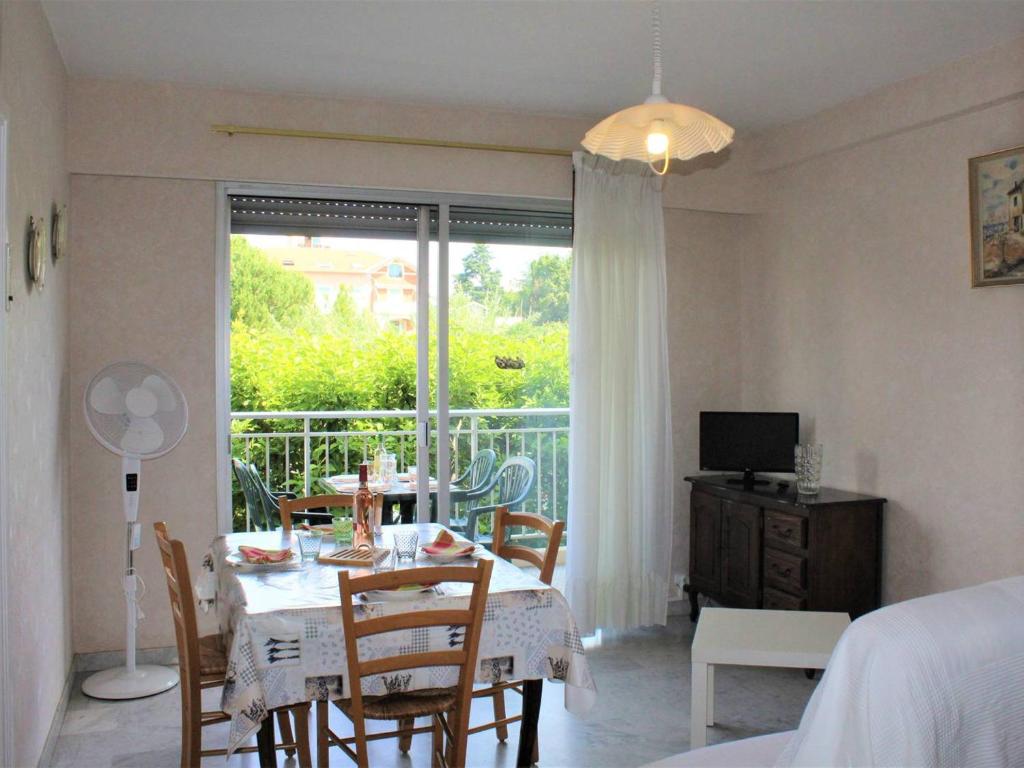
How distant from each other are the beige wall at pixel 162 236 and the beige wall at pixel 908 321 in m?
2.02

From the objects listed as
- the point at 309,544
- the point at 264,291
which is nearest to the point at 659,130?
the point at 309,544

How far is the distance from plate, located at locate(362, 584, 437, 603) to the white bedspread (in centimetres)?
118

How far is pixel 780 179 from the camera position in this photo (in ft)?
15.8

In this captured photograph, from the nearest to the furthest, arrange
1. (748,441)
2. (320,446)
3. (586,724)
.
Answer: (586,724)
(748,441)
(320,446)

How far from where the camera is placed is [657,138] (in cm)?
261

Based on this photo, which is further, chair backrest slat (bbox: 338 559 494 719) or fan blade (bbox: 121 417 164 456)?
fan blade (bbox: 121 417 164 456)

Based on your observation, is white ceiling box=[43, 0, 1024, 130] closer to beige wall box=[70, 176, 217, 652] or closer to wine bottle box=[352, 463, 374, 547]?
beige wall box=[70, 176, 217, 652]

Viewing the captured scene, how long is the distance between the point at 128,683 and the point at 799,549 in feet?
9.79

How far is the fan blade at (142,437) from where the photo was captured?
374 cm

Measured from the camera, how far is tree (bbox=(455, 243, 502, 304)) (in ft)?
15.1

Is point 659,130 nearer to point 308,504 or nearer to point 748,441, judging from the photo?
point 308,504

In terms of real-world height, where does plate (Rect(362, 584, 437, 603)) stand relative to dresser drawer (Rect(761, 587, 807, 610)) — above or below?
above

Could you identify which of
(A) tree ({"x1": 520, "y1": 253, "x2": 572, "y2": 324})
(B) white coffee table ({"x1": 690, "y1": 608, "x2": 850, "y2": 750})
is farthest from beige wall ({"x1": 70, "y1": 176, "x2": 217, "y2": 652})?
(B) white coffee table ({"x1": 690, "y1": 608, "x2": 850, "y2": 750})

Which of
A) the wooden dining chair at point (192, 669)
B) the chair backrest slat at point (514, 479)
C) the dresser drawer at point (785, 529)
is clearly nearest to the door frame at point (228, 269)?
the chair backrest slat at point (514, 479)
